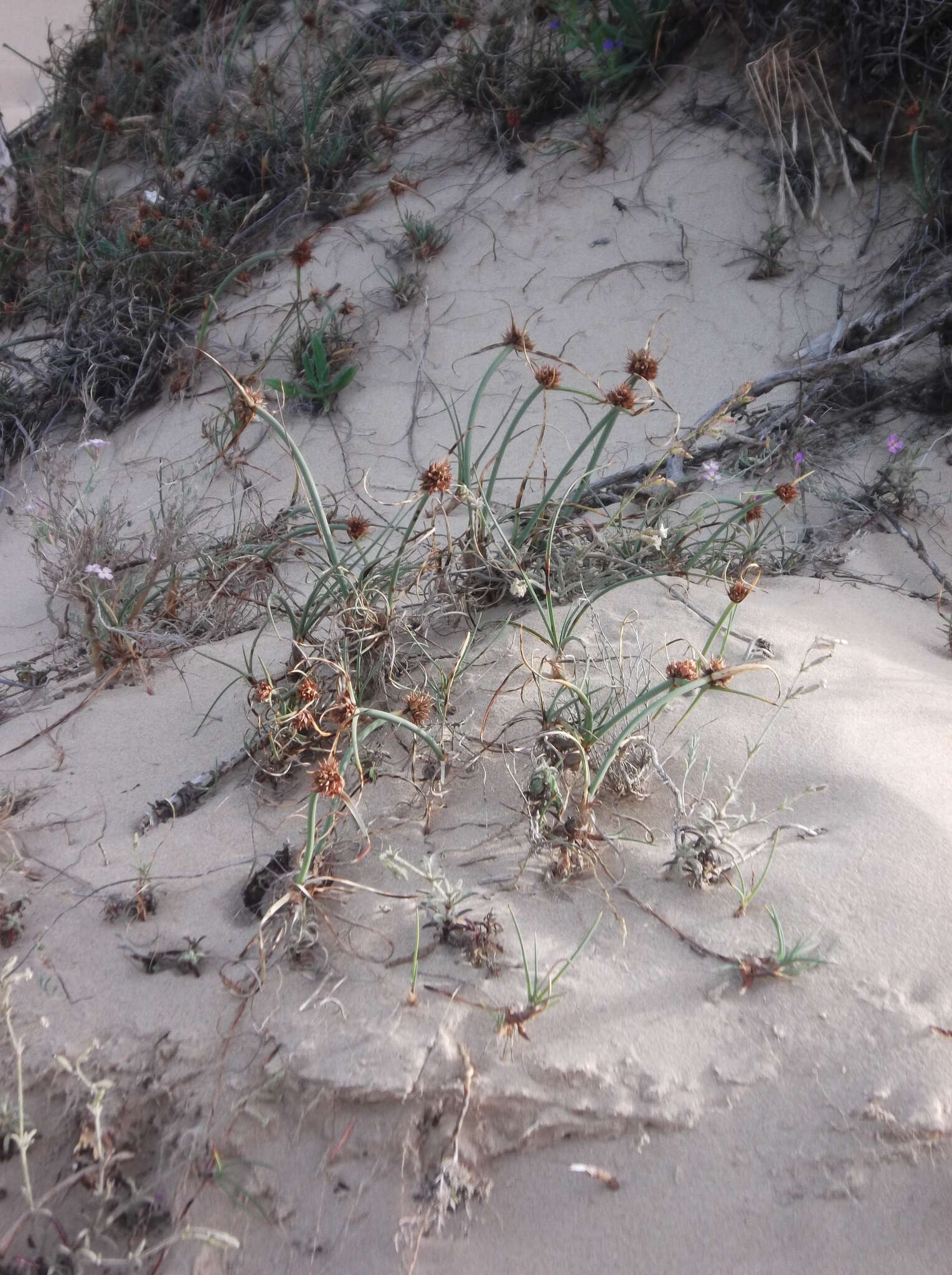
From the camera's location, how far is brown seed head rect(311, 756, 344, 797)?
1334 millimetres

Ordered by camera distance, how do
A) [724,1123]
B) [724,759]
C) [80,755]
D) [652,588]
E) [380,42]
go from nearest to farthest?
[724,1123] → [724,759] → [80,755] → [652,588] → [380,42]

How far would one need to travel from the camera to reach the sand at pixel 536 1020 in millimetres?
1114

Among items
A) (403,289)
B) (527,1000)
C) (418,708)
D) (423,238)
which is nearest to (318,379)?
(403,289)

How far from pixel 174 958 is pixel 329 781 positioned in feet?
1.24

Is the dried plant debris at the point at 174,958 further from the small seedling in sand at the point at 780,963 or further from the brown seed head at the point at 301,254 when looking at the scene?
the brown seed head at the point at 301,254

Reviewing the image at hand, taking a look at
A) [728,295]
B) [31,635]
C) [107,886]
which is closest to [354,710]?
[107,886]

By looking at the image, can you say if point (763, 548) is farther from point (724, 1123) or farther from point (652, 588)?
point (724, 1123)

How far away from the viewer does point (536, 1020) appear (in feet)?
4.18

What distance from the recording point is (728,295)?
360 cm

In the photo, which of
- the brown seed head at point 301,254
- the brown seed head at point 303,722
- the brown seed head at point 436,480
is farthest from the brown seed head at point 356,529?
the brown seed head at point 301,254

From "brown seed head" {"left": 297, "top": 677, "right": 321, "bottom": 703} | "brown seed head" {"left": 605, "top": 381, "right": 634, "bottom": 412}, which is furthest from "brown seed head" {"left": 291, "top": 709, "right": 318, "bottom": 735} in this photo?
"brown seed head" {"left": 605, "top": 381, "right": 634, "bottom": 412}

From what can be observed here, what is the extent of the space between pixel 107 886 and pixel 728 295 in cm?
316

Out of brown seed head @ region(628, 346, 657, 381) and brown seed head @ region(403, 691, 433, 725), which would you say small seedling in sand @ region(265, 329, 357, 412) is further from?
brown seed head @ region(403, 691, 433, 725)

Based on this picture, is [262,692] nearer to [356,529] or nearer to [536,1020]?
[356,529]
